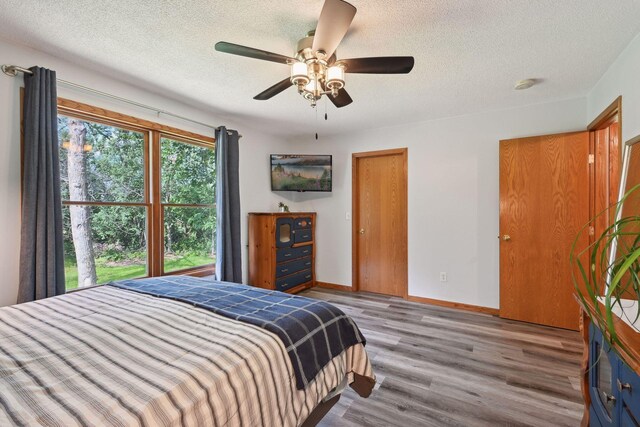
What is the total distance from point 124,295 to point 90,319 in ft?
1.33

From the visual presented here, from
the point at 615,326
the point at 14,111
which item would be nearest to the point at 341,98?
the point at 615,326

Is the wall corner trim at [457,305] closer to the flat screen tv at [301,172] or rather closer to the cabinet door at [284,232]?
the cabinet door at [284,232]

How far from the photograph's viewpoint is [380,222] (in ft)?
13.4

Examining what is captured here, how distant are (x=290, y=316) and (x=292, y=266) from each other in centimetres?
260

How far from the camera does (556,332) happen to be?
2752mm

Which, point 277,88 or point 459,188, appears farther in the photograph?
point 459,188

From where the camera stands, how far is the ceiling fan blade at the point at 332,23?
1285mm

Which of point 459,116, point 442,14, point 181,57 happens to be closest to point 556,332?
point 459,116

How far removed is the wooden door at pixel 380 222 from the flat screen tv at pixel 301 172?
1.50 feet

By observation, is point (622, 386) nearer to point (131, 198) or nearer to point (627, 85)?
point (627, 85)

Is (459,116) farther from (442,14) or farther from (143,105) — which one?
(143,105)

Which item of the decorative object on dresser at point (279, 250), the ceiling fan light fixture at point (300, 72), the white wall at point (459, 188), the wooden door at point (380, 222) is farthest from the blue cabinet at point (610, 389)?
the decorative object on dresser at point (279, 250)

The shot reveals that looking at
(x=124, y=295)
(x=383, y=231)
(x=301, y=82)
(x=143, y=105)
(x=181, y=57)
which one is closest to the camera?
(x=301, y=82)

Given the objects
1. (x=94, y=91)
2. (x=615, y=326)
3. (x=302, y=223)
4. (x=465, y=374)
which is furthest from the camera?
(x=302, y=223)
